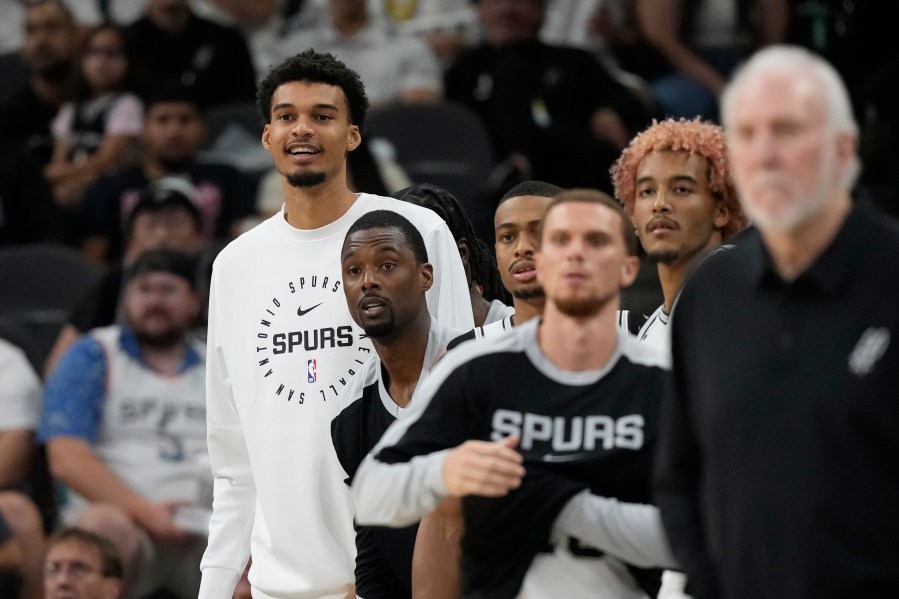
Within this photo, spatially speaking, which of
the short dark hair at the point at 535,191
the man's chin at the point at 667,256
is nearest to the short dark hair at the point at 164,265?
the short dark hair at the point at 535,191

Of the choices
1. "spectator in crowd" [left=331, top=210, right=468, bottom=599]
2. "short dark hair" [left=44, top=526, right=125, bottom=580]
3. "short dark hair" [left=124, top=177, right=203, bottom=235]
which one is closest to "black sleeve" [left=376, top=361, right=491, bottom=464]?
"spectator in crowd" [left=331, top=210, right=468, bottom=599]

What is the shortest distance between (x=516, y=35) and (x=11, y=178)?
263cm

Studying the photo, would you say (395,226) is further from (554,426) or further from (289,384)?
(554,426)

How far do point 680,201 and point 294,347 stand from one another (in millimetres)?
1133

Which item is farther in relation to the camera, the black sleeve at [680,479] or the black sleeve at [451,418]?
the black sleeve at [451,418]

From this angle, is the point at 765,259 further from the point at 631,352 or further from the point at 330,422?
the point at 330,422

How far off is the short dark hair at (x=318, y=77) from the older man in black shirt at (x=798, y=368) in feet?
6.84

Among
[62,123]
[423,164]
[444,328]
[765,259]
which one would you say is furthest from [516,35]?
[765,259]

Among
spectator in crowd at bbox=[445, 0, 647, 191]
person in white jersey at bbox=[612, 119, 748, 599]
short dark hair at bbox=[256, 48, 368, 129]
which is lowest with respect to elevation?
person in white jersey at bbox=[612, 119, 748, 599]

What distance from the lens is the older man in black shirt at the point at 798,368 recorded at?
313 cm

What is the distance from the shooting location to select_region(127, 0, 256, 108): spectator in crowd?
1002 centimetres

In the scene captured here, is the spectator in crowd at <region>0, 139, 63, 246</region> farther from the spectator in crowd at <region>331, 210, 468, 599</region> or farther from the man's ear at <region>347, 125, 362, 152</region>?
the spectator in crowd at <region>331, 210, 468, 599</region>

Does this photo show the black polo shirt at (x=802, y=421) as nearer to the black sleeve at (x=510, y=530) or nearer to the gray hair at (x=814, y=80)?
the gray hair at (x=814, y=80)

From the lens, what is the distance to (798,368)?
318 cm
